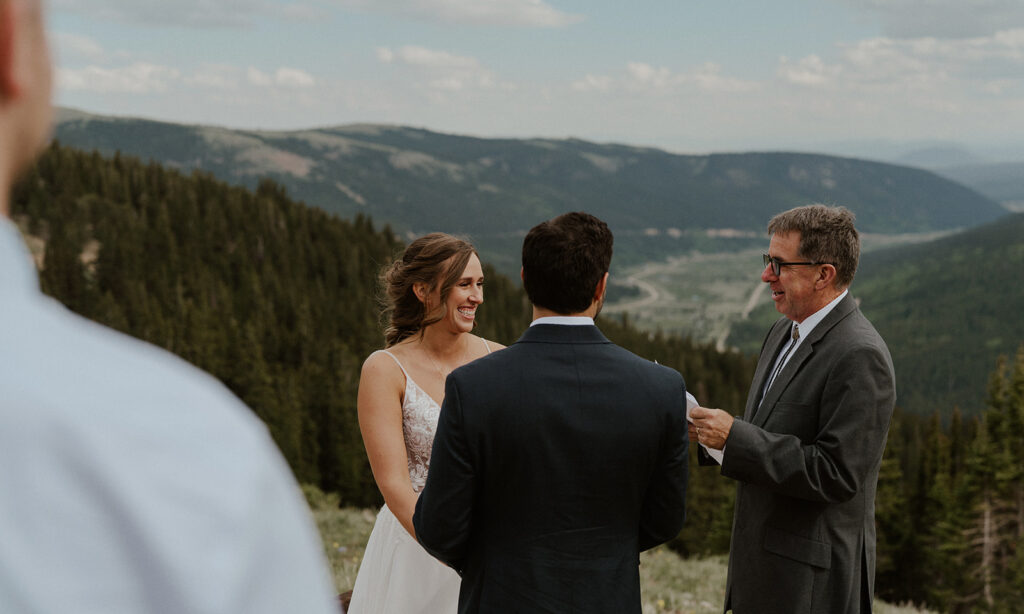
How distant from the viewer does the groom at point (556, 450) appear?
362 cm

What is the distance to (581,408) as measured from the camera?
11.8ft

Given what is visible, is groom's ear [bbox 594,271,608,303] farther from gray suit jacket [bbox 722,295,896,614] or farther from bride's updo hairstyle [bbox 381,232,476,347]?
bride's updo hairstyle [bbox 381,232,476,347]

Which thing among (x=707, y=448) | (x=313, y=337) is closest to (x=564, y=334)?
(x=707, y=448)

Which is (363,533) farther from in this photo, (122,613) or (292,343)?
(292,343)

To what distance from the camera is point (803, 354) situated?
4887 millimetres

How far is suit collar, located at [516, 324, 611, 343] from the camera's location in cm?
377

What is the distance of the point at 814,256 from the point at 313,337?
91579mm

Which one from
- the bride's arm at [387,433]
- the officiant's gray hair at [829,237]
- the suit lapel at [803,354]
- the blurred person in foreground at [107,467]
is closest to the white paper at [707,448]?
the suit lapel at [803,354]

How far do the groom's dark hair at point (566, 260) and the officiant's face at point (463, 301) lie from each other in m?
1.55

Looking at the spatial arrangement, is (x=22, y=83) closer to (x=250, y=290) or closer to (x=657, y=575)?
(x=657, y=575)

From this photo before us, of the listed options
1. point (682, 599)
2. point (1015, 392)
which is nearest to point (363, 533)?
point (682, 599)

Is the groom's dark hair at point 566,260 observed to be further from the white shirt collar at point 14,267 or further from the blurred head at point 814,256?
the white shirt collar at point 14,267

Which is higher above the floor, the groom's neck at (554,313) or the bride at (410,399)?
the groom's neck at (554,313)

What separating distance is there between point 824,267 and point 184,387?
478cm
